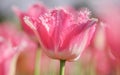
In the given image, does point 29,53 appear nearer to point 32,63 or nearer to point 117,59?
point 32,63

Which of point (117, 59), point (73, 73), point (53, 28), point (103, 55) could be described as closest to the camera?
point (53, 28)

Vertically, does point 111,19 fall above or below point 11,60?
above

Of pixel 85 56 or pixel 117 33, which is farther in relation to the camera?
pixel 85 56

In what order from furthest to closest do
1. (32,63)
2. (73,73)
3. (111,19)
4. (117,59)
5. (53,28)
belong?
(73,73) < (32,63) < (111,19) < (117,59) < (53,28)

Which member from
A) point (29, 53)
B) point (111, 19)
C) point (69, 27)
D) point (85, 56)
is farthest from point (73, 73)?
point (69, 27)
